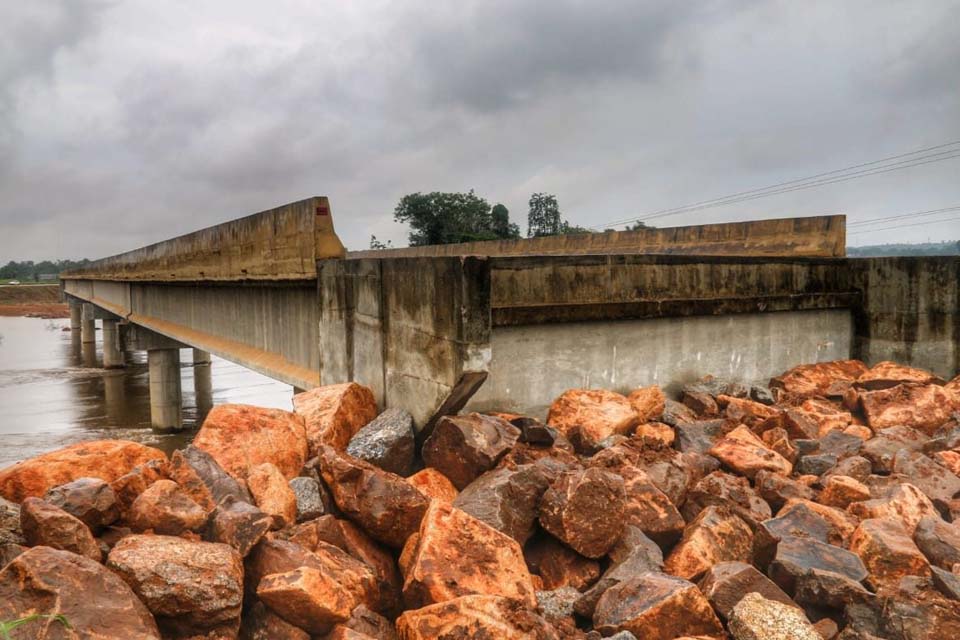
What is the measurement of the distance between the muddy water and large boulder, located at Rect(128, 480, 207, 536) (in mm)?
16144

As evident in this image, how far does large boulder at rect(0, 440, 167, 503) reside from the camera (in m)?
4.39

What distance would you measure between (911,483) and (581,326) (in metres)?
3.31

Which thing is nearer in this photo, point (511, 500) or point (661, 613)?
point (661, 613)

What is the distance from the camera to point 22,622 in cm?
266

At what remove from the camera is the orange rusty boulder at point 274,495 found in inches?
A: 166

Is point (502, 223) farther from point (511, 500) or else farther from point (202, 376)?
point (511, 500)

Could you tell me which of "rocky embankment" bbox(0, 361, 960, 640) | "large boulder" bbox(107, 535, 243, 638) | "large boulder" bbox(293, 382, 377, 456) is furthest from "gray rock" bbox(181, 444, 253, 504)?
"large boulder" bbox(293, 382, 377, 456)

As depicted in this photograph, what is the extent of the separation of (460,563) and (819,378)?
22.9 ft

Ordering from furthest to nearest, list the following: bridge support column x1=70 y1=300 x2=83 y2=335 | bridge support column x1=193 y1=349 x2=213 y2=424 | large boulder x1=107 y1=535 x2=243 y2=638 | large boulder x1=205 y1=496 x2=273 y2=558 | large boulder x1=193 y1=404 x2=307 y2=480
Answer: bridge support column x1=70 y1=300 x2=83 y2=335
bridge support column x1=193 y1=349 x2=213 y2=424
large boulder x1=193 y1=404 x2=307 y2=480
large boulder x1=205 y1=496 x2=273 y2=558
large boulder x1=107 y1=535 x2=243 y2=638

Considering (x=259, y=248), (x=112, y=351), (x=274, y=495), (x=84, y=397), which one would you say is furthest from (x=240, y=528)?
(x=112, y=351)

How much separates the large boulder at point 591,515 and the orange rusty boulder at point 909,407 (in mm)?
4590

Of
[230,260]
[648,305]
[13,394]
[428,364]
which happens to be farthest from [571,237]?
[13,394]

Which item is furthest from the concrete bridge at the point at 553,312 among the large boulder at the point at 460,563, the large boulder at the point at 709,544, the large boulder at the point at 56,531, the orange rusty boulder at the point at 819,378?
the large boulder at the point at 56,531

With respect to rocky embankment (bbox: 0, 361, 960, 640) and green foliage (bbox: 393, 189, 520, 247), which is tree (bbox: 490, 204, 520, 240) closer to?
green foliage (bbox: 393, 189, 520, 247)
